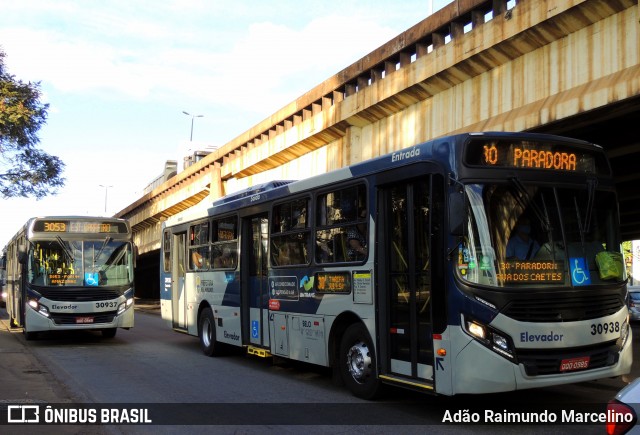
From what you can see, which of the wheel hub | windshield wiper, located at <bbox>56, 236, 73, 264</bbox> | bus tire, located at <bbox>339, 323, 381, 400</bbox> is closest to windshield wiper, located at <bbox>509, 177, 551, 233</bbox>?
bus tire, located at <bbox>339, 323, 381, 400</bbox>

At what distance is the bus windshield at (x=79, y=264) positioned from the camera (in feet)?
51.5

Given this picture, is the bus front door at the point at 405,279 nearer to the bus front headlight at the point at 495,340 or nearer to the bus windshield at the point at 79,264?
the bus front headlight at the point at 495,340

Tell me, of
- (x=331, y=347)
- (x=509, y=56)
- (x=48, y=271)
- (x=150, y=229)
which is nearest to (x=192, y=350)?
(x=48, y=271)

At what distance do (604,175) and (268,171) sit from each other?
51.2 feet

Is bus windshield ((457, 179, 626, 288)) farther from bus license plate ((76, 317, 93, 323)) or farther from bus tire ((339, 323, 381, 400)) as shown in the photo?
bus license plate ((76, 317, 93, 323))

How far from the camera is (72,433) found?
7.00 metres

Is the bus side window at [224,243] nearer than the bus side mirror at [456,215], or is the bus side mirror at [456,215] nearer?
the bus side mirror at [456,215]

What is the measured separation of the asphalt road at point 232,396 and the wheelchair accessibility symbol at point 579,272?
5.06 ft

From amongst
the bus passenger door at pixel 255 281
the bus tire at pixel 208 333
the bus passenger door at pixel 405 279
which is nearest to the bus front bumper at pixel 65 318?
the bus tire at pixel 208 333

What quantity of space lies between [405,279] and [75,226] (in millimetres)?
11007

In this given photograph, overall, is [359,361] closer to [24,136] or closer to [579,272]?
[579,272]

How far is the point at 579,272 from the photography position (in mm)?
7094

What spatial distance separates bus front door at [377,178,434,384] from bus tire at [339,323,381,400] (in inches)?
12.2

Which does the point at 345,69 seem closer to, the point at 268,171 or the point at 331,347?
the point at 268,171
